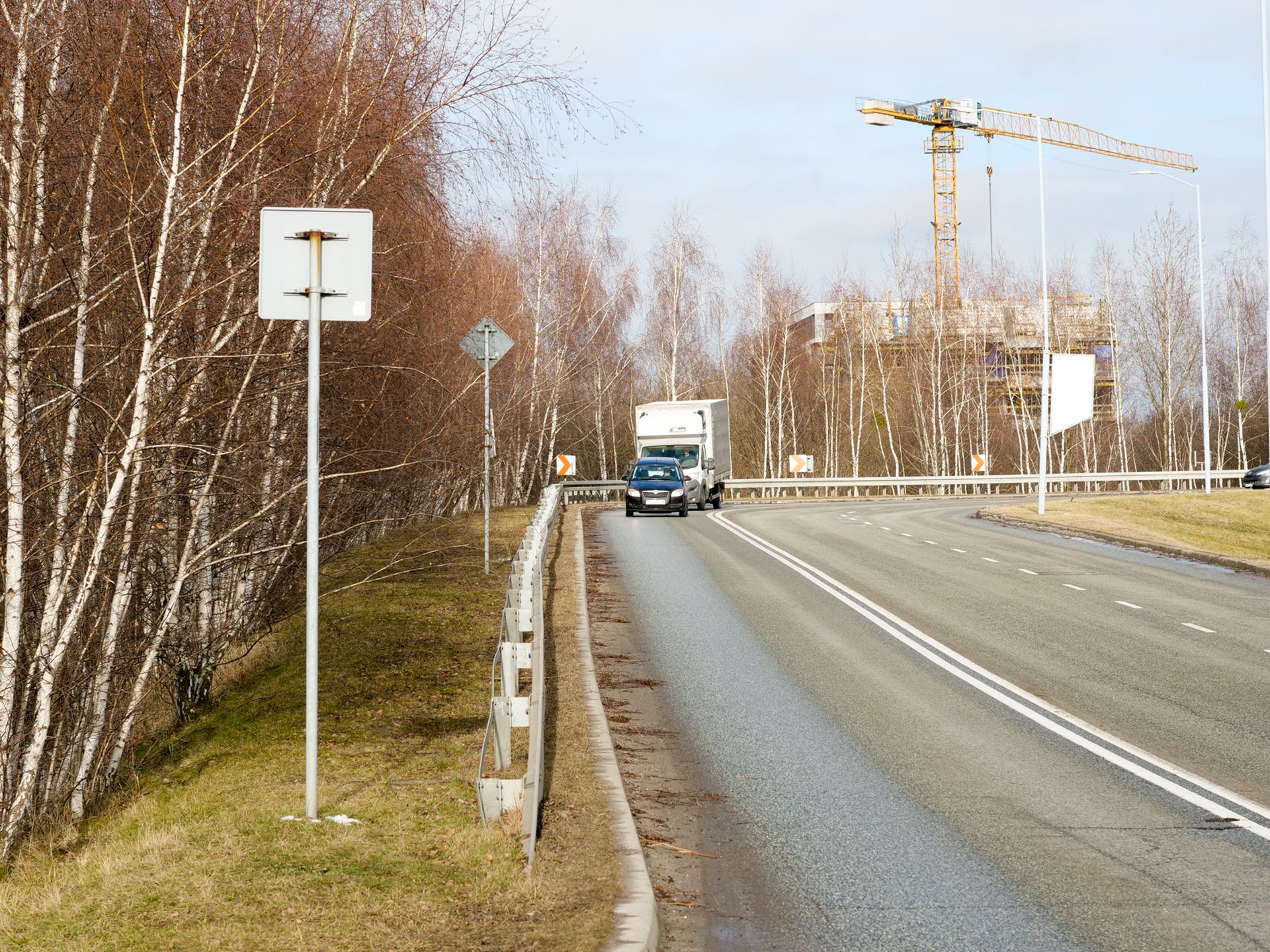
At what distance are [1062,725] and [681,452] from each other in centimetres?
2829

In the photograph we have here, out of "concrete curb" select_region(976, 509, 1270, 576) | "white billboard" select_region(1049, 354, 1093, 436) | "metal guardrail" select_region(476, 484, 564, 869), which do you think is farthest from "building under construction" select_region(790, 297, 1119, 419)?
"metal guardrail" select_region(476, 484, 564, 869)

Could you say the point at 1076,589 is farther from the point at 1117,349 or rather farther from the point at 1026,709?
the point at 1117,349

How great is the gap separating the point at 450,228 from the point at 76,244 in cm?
329

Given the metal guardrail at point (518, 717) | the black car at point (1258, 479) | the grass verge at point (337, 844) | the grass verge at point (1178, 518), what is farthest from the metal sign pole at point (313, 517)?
the black car at point (1258, 479)

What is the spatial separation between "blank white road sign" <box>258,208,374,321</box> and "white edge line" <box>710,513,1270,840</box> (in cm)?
585

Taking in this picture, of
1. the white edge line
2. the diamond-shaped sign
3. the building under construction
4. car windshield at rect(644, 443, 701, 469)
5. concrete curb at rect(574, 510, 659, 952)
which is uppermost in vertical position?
the building under construction

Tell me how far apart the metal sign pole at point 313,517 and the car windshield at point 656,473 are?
2815 cm

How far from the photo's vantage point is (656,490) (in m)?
35.0

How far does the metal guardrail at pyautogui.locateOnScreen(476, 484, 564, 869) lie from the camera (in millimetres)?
A: 6691

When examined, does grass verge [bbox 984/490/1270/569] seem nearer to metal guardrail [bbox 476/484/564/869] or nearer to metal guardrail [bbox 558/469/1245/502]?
metal guardrail [bbox 558/469/1245/502]

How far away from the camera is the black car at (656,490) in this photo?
1377 inches

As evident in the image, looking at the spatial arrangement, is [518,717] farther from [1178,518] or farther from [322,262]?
[1178,518]

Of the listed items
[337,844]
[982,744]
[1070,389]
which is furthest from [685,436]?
[337,844]

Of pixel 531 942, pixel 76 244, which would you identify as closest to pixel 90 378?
pixel 76 244
